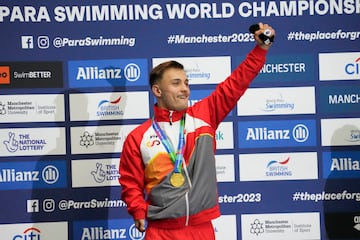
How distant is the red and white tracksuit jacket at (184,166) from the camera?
9.77 ft

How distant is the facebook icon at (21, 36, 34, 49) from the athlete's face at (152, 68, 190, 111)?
1.21 meters

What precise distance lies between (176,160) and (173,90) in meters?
0.37

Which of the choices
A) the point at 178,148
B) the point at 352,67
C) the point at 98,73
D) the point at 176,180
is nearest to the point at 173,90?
the point at 178,148

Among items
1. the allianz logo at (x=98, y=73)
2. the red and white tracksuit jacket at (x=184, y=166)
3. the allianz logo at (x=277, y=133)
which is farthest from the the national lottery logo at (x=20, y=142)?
the allianz logo at (x=277, y=133)

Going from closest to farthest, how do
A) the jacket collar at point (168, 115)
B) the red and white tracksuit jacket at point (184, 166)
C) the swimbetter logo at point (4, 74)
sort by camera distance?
the red and white tracksuit jacket at point (184, 166) → the jacket collar at point (168, 115) → the swimbetter logo at point (4, 74)

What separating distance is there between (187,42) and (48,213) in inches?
58.9

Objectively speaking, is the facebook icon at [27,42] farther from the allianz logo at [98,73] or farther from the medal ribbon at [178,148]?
the medal ribbon at [178,148]

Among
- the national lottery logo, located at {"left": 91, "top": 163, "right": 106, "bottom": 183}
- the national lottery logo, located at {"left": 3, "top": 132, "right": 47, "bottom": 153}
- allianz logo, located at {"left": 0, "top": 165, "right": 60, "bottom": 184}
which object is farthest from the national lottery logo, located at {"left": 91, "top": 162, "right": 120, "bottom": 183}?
the national lottery logo, located at {"left": 3, "top": 132, "right": 47, "bottom": 153}

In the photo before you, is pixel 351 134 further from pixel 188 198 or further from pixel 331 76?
pixel 188 198

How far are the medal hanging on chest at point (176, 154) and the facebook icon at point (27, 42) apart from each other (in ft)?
4.17

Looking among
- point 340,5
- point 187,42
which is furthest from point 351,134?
point 187,42

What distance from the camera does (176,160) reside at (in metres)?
3.02

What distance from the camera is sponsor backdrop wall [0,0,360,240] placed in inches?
153

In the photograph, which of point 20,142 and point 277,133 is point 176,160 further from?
point 20,142
